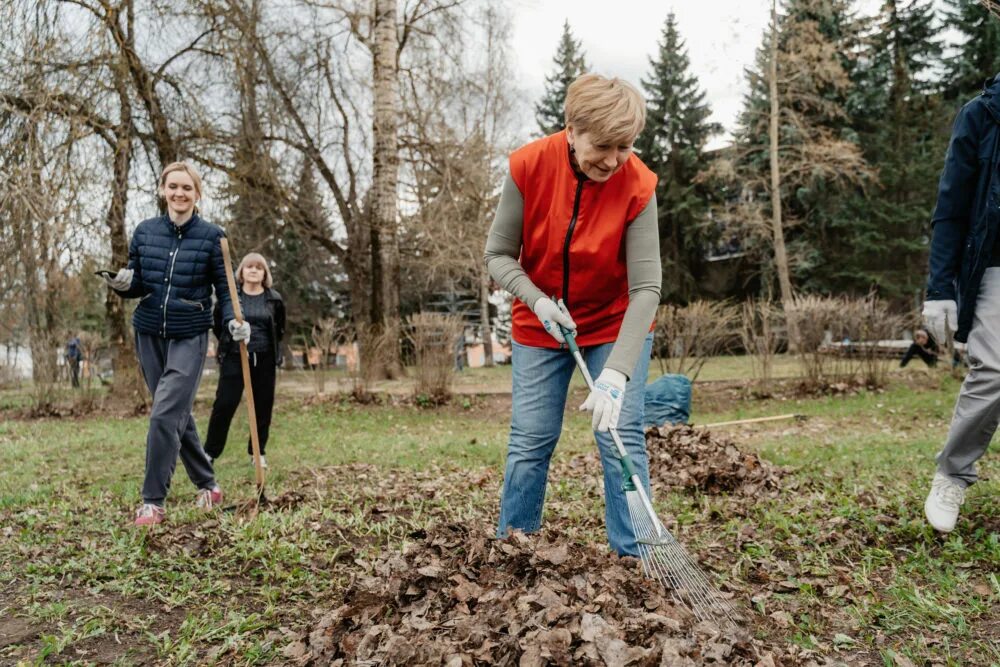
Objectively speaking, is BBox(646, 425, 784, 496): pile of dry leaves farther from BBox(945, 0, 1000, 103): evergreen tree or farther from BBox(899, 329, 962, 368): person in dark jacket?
BBox(945, 0, 1000, 103): evergreen tree

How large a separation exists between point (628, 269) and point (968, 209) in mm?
1471

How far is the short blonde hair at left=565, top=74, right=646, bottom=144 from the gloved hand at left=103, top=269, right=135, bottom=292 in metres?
2.63

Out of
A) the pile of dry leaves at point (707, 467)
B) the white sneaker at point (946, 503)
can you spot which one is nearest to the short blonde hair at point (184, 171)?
the pile of dry leaves at point (707, 467)

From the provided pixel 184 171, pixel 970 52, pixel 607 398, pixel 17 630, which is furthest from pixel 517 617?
pixel 970 52

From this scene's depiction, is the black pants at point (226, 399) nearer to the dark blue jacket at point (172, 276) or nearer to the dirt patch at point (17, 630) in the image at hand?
the dark blue jacket at point (172, 276)

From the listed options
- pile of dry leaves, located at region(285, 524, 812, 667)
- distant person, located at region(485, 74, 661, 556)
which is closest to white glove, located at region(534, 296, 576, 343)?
distant person, located at region(485, 74, 661, 556)

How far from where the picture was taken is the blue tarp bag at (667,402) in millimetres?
6406

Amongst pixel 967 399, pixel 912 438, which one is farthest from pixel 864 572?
pixel 912 438

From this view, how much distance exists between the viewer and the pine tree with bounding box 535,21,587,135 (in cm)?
2938

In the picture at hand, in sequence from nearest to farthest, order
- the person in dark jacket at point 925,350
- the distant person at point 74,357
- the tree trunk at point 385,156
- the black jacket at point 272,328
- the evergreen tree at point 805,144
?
the black jacket at point 272,328 → the distant person at point 74,357 → the person in dark jacket at point 925,350 → the tree trunk at point 385,156 → the evergreen tree at point 805,144

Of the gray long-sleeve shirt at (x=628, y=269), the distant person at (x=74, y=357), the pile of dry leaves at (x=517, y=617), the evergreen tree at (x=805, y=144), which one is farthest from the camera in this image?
the evergreen tree at (x=805, y=144)

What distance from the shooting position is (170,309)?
12.4ft

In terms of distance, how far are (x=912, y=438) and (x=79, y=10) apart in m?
10.6

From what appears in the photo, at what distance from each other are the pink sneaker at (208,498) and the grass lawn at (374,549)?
0.09 m
